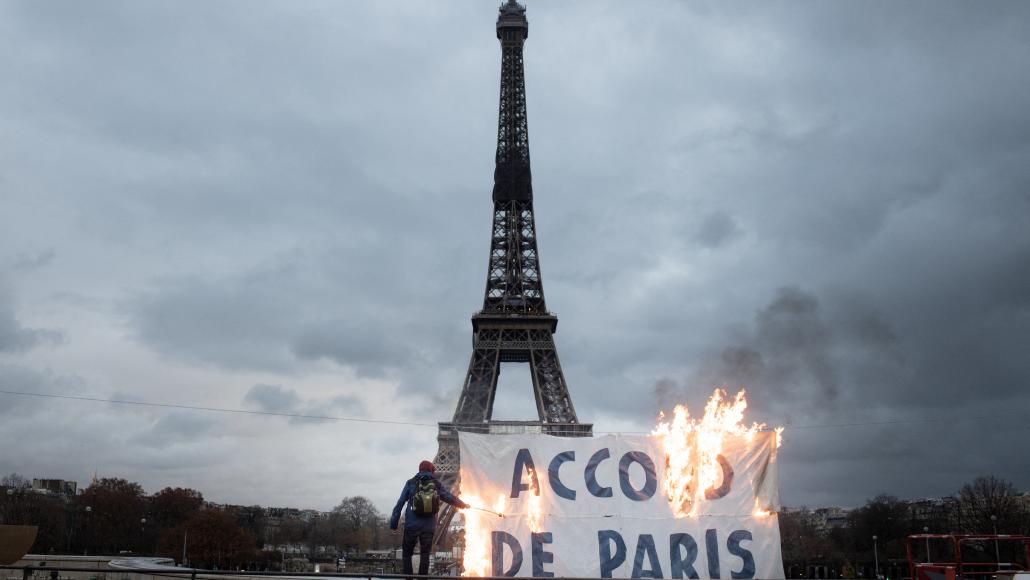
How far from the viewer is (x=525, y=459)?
11.0 m

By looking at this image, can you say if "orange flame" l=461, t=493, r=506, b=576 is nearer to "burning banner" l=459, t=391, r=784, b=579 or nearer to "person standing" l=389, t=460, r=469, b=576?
"burning banner" l=459, t=391, r=784, b=579

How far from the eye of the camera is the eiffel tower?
2468 inches

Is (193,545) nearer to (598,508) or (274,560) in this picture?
(274,560)

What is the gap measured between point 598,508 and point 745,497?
2063 millimetres

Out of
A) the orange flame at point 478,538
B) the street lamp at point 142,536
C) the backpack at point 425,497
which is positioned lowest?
the street lamp at point 142,536

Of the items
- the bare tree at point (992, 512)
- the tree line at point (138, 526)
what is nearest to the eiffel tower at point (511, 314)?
the tree line at point (138, 526)

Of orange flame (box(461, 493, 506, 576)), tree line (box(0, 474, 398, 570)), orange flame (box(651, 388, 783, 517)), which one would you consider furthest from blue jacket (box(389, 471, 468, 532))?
tree line (box(0, 474, 398, 570))

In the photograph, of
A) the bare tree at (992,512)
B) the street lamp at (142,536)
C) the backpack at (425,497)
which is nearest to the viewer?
the backpack at (425,497)

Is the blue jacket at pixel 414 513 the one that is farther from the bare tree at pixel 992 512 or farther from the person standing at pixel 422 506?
the bare tree at pixel 992 512

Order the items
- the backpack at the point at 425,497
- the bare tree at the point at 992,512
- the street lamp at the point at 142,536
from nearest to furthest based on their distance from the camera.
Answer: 1. the backpack at the point at 425,497
2. the bare tree at the point at 992,512
3. the street lamp at the point at 142,536

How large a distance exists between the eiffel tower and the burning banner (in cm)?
4072

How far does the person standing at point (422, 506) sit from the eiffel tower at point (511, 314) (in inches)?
1600

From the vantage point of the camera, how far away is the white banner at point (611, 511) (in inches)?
411

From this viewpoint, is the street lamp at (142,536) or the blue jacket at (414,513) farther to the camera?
the street lamp at (142,536)
